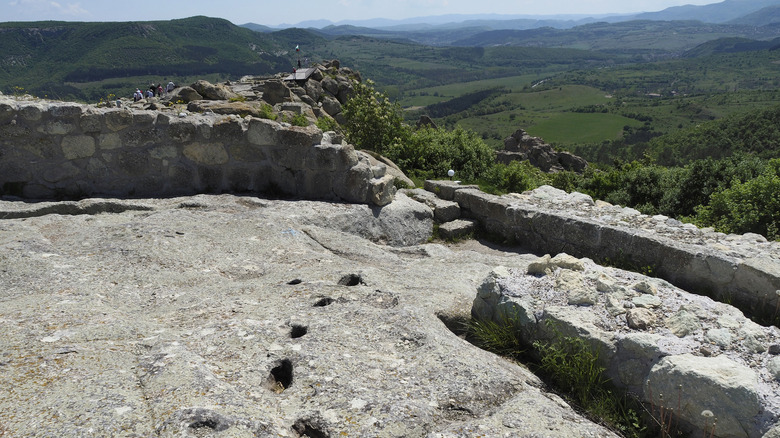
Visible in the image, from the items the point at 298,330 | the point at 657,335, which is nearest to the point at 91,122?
the point at 298,330

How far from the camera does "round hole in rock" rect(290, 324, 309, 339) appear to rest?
461cm

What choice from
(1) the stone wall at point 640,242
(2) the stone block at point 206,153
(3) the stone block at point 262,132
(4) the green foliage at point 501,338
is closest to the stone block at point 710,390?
(4) the green foliage at point 501,338

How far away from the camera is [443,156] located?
1468 centimetres

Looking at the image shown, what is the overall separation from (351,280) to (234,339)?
1.80m

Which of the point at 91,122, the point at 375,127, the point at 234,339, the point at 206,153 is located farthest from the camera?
the point at 375,127

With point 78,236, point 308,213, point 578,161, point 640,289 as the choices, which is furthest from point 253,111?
point 578,161

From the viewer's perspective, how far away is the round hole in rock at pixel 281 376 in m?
3.97

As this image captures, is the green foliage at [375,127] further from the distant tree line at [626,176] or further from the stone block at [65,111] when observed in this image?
the stone block at [65,111]

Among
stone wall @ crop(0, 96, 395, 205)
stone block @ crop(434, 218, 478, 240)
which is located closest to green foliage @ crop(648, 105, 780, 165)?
stone block @ crop(434, 218, 478, 240)

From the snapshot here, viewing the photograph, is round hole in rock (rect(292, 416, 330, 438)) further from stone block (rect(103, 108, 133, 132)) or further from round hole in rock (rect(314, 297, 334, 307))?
stone block (rect(103, 108, 133, 132))

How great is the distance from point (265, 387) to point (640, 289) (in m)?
3.59

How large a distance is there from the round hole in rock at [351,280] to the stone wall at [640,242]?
11.9 ft

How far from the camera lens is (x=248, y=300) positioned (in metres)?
5.19

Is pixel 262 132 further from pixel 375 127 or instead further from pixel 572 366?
pixel 375 127
